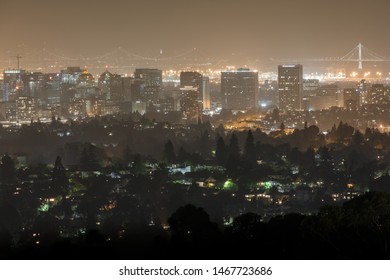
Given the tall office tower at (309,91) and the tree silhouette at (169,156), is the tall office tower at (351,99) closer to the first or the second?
the tall office tower at (309,91)

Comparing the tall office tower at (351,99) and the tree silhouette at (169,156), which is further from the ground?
the tall office tower at (351,99)

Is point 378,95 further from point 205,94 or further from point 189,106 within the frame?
point 205,94

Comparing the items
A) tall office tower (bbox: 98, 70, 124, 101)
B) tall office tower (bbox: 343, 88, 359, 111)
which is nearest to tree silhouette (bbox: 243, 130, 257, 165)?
tall office tower (bbox: 343, 88, 359, 111)

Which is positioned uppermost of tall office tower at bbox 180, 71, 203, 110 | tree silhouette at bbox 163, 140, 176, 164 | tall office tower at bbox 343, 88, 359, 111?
tall office tower at bbox 180, 71, 203, 110

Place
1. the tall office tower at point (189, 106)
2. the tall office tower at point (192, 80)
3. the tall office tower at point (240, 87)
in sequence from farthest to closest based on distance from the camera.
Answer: the tall office tower at point (240, 87) → the tall office tower at point (192, 80) → the tall office tower at point (189, 106)

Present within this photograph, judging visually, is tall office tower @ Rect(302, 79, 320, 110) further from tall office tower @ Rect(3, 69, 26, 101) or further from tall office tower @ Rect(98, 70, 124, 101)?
tall office tower @ Rect(3, 69, 26, 101)

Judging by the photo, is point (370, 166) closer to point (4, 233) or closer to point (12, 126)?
point (4, 233)

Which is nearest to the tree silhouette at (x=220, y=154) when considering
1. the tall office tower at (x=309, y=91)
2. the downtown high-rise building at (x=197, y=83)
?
the tall office tower at (x=309, y=91)

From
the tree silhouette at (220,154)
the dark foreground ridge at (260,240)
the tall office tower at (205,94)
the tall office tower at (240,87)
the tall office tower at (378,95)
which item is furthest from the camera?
the tall office tower at (240,87)
